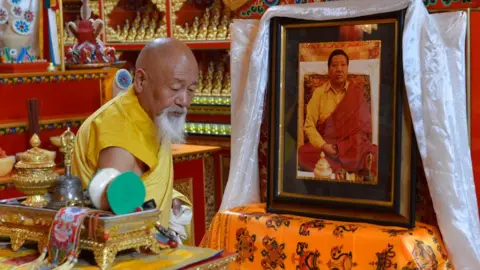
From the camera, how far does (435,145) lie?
124 inches

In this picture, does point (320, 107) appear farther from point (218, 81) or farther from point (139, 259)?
point (218, 81)

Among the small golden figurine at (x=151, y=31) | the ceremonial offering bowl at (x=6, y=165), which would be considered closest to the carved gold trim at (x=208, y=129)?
the small golden figurine at (x=151, y=31)

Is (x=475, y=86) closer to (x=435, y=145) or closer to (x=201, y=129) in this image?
(x=435, y=145)

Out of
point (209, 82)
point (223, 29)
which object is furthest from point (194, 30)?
point (209, 82)

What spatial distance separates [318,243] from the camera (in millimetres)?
3334

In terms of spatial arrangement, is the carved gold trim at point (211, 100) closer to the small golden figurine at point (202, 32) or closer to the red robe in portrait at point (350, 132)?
the small golden figurine at point (202, 32)

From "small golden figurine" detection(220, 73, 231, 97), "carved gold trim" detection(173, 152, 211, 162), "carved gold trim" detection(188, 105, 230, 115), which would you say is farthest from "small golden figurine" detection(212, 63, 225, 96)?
"carved gold trim" detection(173, 152, 211, 162)

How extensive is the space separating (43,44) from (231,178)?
145 cm

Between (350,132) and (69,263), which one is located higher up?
(350,132)

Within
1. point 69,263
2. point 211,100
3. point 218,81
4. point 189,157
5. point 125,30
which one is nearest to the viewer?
point 69,263

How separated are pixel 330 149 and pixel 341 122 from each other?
12 cm

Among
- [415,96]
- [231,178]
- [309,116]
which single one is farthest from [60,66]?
[415,96]

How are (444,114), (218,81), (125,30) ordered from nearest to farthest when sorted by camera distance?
(444,114)
(218,81)
(125,30)

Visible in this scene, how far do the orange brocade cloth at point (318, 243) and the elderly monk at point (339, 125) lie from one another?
10.0 inches
